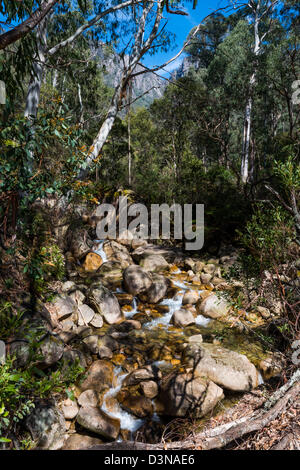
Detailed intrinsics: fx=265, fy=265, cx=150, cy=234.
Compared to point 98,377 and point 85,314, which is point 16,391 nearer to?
point 98,377

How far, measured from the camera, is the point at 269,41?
14875 mm

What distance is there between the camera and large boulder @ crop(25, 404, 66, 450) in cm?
273

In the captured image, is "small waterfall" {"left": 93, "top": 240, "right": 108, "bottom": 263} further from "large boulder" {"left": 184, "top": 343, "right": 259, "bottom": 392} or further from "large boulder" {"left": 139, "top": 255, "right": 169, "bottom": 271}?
"large boulder" {"left": 184, "top": 343, "right": 259, "bottom": 392}

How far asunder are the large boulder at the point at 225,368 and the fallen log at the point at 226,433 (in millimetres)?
1869

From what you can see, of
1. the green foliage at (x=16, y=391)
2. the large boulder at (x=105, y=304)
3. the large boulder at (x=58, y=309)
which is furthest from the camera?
the large boulder at (x=105, y=304)

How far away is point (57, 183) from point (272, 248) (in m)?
2.38

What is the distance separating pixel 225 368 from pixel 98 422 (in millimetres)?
1823

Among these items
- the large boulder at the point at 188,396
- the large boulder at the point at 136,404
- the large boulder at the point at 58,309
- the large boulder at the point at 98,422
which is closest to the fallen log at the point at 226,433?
the large boulder at the point at 188,396

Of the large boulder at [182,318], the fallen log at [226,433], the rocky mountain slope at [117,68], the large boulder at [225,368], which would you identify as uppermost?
the rocky mountain slope at [117,68]

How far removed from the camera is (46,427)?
2.80 metres

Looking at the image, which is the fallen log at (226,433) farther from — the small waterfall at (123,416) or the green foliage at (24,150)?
the green foliage at (24,150)

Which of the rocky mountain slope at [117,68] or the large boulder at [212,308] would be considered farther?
the rocky mountain slope at [117,68]

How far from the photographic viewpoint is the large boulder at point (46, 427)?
2.73m
